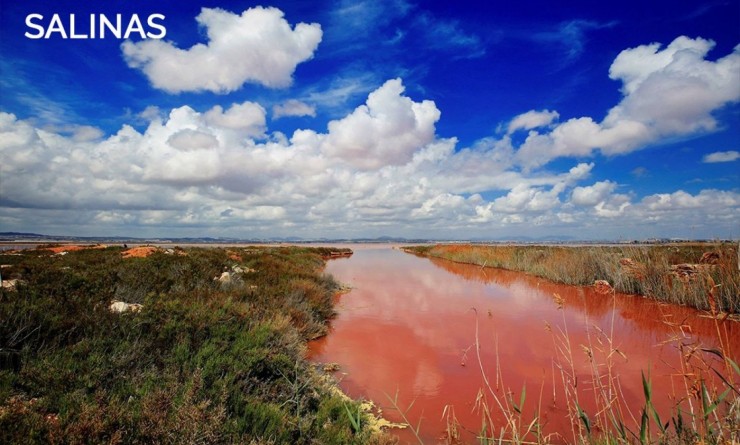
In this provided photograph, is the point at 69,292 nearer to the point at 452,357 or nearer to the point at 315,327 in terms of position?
the point at 315,327

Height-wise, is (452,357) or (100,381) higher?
(100,381)

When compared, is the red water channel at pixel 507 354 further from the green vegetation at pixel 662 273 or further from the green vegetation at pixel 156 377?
the green vegetation at pixel 156 377

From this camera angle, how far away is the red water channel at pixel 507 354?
437 centimetres

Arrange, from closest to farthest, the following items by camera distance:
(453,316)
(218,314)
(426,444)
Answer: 1. (426,444)
2. (218,314)
3. (453,316)

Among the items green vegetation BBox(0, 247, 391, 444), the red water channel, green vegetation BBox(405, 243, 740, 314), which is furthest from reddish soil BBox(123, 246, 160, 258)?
green vegetation BBox(405, 243, 740, 314)

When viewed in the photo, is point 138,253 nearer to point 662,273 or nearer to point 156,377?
point 156,377

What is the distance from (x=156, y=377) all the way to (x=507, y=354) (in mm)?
5542

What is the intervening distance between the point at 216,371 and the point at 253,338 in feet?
3.78

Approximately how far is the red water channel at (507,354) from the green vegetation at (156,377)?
98cm

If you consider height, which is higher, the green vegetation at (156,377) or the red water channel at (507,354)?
the green vegetation at (156,377)

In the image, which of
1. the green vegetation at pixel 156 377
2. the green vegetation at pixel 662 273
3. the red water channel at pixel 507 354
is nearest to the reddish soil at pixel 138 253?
the green vegetation at pixel 156 377

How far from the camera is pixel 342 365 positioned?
6371 millimetres

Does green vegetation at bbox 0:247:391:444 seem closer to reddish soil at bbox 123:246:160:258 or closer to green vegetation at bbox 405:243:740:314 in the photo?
green vegetation at bbox 405:243:740:314

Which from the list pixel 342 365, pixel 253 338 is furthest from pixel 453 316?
pixel 253 338
